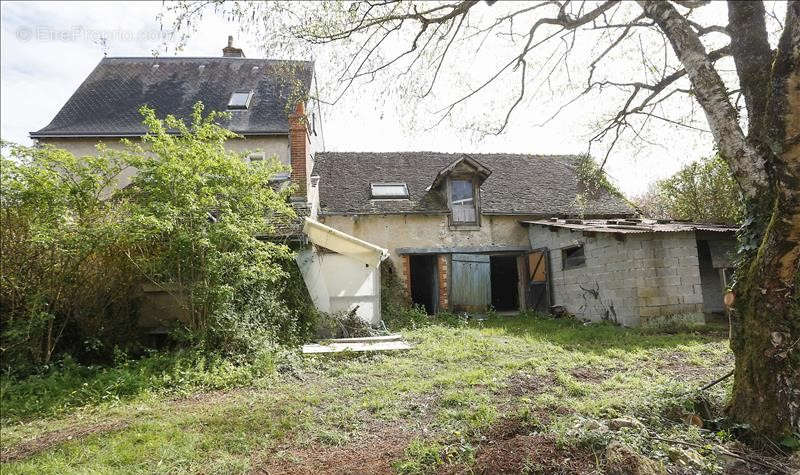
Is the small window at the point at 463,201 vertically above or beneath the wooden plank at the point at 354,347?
above

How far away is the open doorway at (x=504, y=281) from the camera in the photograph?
688 inches

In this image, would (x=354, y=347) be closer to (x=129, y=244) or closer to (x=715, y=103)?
(x=129, y=244)

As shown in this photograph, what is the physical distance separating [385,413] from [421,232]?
31.2ft

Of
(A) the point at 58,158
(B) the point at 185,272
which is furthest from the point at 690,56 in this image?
(A) the point at 58,158

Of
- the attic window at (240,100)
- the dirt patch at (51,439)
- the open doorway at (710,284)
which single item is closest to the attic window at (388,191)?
the attic window at (240,100)

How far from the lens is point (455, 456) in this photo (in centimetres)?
382

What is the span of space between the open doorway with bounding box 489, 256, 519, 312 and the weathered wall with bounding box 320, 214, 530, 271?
8.59ft

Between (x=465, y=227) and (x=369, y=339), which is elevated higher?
(x=465, y=227)

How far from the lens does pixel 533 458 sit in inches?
138

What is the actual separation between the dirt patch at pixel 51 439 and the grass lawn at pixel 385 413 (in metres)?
0.03

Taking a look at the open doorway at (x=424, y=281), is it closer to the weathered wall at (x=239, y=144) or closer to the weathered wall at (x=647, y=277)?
the weathered wall at (x=647, y=277)

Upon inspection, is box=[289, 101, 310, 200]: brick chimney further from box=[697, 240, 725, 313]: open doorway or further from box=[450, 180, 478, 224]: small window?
box=[697, 240, 725, 313]: open doorway

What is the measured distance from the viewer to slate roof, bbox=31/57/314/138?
15.3m

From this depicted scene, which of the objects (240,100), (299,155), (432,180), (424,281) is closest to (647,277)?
(424,281)
